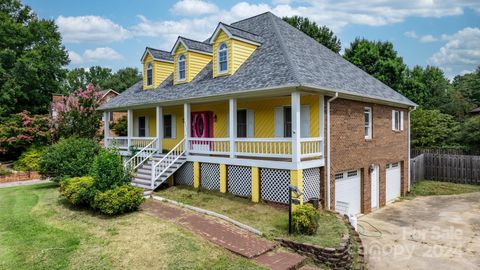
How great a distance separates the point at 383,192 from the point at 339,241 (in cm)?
931

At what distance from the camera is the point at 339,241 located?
8750 millimetres

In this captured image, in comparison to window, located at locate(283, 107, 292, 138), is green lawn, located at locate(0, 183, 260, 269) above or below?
below

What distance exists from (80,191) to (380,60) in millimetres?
36339

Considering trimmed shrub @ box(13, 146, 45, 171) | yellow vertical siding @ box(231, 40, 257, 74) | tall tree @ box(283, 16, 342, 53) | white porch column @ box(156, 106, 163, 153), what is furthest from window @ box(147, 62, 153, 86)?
tall tree @ box(283, 16, 342, 53)

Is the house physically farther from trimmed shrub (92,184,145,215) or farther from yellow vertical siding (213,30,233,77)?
trimmed shrub (92,184,145,215)

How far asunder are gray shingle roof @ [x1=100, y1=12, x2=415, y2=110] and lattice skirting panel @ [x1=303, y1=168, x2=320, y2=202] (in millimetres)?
3133

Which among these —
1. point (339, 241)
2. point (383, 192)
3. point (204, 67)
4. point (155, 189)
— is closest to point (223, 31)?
point (204, 67)

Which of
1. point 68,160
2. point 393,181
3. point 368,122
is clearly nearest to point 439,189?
point 393,181

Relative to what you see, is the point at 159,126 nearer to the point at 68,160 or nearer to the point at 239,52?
the point at 68,160

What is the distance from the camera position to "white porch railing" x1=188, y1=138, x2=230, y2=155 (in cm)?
1402

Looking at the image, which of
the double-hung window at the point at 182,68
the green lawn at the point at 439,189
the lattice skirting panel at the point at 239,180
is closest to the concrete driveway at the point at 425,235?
the green lawn at the point at 439,189

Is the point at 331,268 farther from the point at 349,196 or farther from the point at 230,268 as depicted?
the point at 349,196

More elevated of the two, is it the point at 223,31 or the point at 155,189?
the point at 223,31

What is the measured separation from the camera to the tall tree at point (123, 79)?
222ft
